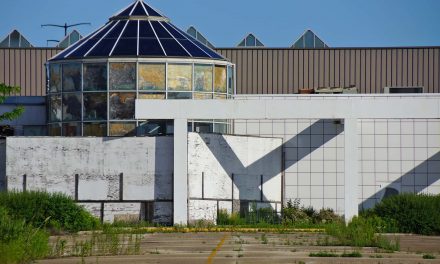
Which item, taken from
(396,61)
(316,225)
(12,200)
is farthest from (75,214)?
(396,61)

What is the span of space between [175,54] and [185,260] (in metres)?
21.1

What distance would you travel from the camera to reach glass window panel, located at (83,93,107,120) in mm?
50094

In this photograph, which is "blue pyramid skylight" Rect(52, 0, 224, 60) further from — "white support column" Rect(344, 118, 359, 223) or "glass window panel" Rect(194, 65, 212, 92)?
"white support column" Rect(344, 118, 359, 223)

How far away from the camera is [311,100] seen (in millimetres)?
47625

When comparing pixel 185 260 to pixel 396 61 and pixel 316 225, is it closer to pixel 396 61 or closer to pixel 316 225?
pixel 316 225

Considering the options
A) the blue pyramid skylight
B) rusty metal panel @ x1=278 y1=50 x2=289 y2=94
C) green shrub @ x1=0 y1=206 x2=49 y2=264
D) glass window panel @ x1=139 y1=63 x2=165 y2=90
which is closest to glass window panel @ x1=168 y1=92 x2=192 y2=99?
glass window panel @ x1=139 y1=63 x2=165 y2=90

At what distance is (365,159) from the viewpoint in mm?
51062

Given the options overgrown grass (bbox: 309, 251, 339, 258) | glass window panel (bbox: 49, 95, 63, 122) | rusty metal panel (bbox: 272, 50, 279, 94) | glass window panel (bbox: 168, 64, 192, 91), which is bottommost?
overgrown grass (bbox: 309, 251, 339, 258)

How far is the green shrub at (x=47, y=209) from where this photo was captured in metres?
42.2

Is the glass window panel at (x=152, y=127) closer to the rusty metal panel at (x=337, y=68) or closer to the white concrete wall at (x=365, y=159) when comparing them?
the white concrete wall at (x=365, y=159)

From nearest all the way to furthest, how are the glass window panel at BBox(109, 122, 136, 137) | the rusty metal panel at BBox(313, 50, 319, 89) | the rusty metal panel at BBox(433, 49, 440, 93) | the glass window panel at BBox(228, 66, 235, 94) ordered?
the glass window panel at BBox(109, 122, 136, 137)
the glass window panel at BBox(228, 66, 235, 94)
the rusty metal panel at BBox(313, 50, 319, 89)
the rusty metal panel at BBox(433, 49, 440, 93)

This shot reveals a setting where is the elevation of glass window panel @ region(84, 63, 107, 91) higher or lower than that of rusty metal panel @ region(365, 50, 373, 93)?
lower

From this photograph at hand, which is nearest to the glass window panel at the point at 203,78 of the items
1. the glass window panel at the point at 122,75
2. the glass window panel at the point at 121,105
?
the glass window panel at the point at 122,75

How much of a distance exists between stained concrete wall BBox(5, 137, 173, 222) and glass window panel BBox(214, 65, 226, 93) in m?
4.73
